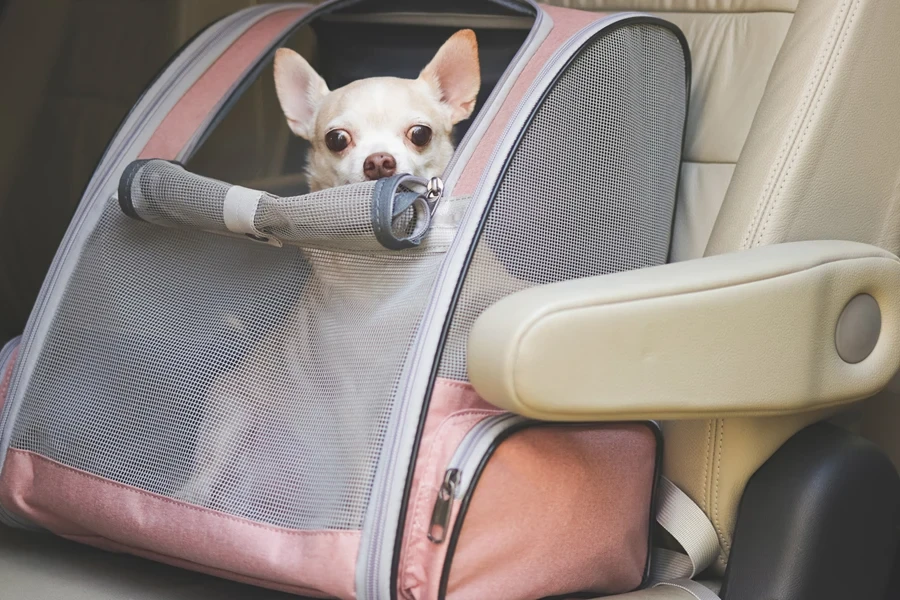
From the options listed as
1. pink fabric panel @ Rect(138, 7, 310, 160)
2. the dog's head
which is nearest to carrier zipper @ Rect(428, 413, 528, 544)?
the dog's head

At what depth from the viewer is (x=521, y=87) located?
3.18 feet

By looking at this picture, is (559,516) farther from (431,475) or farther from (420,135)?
(420,135)

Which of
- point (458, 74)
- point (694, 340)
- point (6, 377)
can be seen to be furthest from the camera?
point (458, 74)

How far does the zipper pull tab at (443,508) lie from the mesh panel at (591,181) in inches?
3.7

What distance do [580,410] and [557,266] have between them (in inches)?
8.9

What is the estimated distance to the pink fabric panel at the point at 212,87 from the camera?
1155mm

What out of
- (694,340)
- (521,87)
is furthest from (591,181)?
(694,340)

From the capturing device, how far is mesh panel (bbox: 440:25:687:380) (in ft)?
2.91

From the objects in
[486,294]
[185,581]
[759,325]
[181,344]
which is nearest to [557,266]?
[486,294]

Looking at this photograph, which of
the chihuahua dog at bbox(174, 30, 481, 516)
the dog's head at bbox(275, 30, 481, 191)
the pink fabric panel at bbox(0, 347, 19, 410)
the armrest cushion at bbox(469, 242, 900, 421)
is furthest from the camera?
the dog's head at bbox(275, 30, 481, 191)

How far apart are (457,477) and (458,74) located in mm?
603

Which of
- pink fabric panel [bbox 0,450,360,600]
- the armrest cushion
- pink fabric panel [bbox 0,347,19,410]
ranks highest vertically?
the armrest cushion

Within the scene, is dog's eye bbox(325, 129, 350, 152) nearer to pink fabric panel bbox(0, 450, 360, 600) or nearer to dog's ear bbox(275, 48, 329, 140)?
dog's ear bbox(275, 48, 329, 140)

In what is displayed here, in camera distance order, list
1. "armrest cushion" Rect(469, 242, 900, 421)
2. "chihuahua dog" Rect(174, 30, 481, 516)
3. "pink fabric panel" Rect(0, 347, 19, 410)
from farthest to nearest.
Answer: "pink fabric panel" Rect(0, 347, 19, 410) < "chihuahua dog" Rect(174, 30, 481, 516) < "armrest cushion" Rect(469, 242, 900, 421)
